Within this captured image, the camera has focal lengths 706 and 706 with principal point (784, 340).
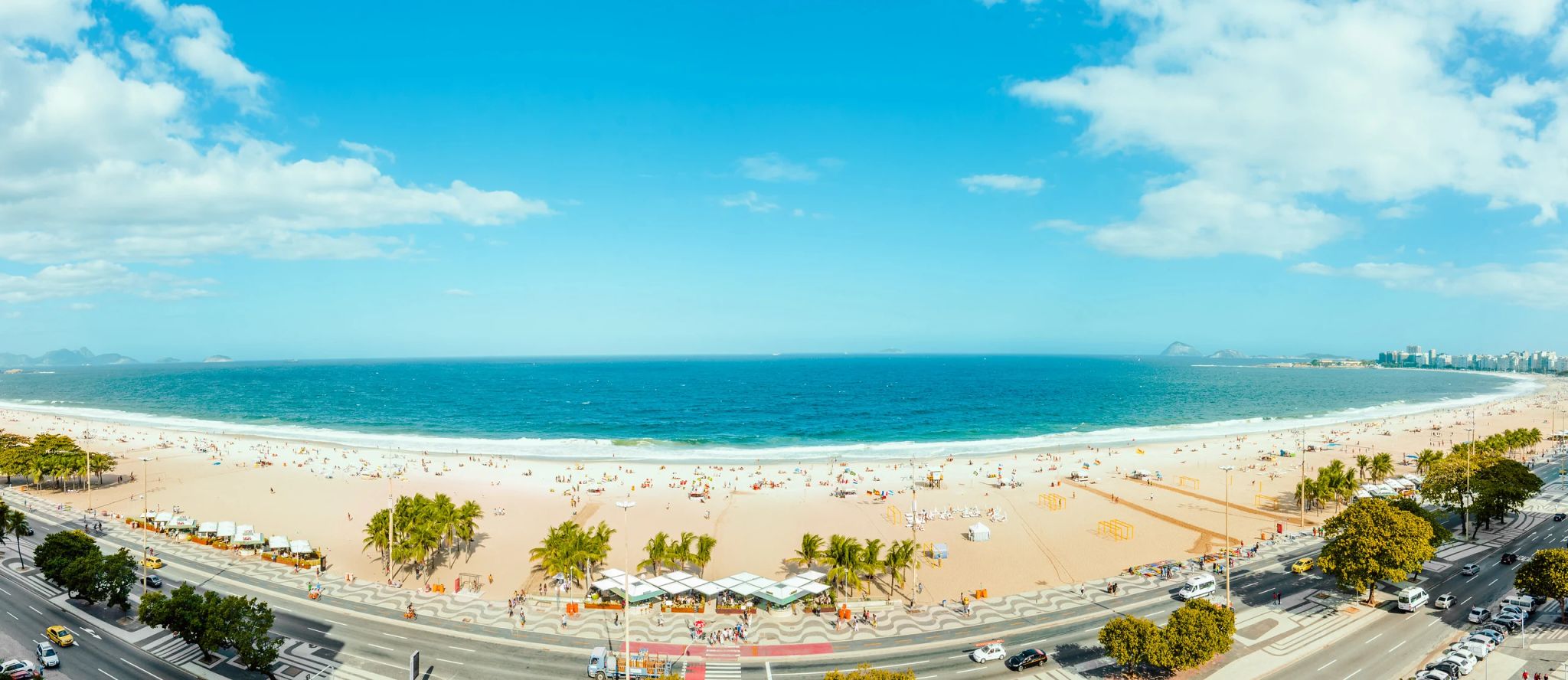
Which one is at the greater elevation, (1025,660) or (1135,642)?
(1135,642)

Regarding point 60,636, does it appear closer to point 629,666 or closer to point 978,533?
point 629,666

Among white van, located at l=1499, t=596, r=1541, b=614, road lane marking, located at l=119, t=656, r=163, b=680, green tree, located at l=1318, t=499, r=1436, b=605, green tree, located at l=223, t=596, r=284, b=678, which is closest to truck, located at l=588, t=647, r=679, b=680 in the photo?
green tree, located at l=223, t=596, r=284, b=678

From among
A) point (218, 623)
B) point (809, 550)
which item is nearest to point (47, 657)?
point (218, 623)

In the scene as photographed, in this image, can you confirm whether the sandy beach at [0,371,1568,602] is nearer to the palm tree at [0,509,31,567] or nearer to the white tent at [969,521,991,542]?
the white tent at [969,521,991,542]

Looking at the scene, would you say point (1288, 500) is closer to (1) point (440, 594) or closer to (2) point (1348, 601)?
(2) point (1348, 601)

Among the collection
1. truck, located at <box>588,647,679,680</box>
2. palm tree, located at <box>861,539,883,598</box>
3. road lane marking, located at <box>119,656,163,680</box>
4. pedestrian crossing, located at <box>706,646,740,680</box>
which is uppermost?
palm tree, located at <box>861,539,883,598</box>

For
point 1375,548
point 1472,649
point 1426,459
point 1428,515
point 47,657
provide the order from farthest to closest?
point 1426,459 → point 1428,515 → point 1375,548 → point 1472,649 → point 47,657
